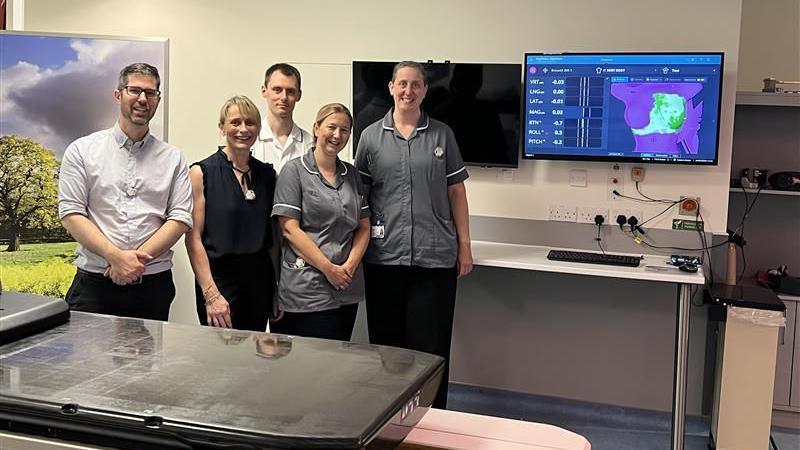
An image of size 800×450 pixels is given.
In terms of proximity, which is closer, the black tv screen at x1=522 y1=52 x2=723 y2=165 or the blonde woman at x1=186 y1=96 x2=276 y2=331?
the blonde woman at x1=186 y1=96 x2=276 y2=331

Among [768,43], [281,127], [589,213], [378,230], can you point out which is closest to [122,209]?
[281,127]

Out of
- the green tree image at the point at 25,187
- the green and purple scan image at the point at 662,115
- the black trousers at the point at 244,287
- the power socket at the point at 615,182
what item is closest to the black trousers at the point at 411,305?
the black trousers at the point at 244,287

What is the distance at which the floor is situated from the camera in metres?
3.95

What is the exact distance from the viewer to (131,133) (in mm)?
2854

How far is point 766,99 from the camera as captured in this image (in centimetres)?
414

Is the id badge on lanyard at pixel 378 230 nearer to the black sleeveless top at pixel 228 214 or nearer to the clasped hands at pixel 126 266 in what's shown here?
the black sleeveless top at pixel 228 214

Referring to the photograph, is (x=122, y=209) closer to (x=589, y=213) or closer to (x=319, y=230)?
(x=319, y=230)

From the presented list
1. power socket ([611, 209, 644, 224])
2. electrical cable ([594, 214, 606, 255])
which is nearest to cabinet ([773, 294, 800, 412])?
power socket ([611, 209, 644, 224])

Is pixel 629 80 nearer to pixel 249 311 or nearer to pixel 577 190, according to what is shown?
pixel 577 190

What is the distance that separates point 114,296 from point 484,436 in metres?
1.65

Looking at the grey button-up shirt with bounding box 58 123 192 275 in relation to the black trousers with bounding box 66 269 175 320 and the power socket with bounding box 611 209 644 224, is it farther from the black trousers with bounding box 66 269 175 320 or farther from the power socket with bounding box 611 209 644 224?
the power socket with bounding box 611 209 644 224

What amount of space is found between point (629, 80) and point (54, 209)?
310 centimetres

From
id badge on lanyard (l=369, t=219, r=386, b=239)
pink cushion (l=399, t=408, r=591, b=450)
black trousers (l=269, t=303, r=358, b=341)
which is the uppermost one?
id badge on lanyard (l=369, t=219, r=386, b=239)

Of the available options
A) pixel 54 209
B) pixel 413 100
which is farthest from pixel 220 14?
pixel 413 100
